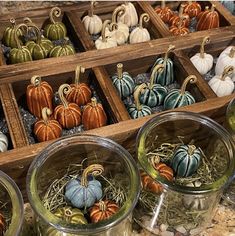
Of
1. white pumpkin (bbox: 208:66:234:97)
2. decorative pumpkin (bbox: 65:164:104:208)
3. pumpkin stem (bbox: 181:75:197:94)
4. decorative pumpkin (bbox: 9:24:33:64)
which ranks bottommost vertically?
decorative pumpkin (bbox: 65:164:104:208)

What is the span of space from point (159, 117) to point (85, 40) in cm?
29

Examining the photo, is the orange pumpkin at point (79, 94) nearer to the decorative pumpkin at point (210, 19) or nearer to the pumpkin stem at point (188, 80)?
the pumpkin stem at point (188, 80)

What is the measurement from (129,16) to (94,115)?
0.32m

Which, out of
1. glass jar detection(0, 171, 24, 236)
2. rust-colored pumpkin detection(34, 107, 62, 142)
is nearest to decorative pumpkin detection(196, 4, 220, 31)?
rust-colored pumpkin detection(34, 107, 62, 142)

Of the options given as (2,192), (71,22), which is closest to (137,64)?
(71,22)

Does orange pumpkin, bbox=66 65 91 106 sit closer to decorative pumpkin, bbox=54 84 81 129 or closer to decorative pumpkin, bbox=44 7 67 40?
decorative pumpkin, bbox=54 84 81 129

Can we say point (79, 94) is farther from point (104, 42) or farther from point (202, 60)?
point (202, 60)

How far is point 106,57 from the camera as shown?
0.86 m

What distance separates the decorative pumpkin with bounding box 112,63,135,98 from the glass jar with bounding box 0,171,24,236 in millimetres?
325

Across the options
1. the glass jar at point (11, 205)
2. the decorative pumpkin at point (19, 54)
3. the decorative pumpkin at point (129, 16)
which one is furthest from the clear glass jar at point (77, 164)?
the decorative pumpkin at point (129, 16)

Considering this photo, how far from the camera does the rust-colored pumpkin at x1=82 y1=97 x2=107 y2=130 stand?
79 centimetres

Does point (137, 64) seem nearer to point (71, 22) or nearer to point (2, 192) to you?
point (71, 22)

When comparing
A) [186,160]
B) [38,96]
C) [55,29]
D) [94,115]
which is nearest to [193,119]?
[186,160]

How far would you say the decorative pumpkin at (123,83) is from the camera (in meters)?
0.85
